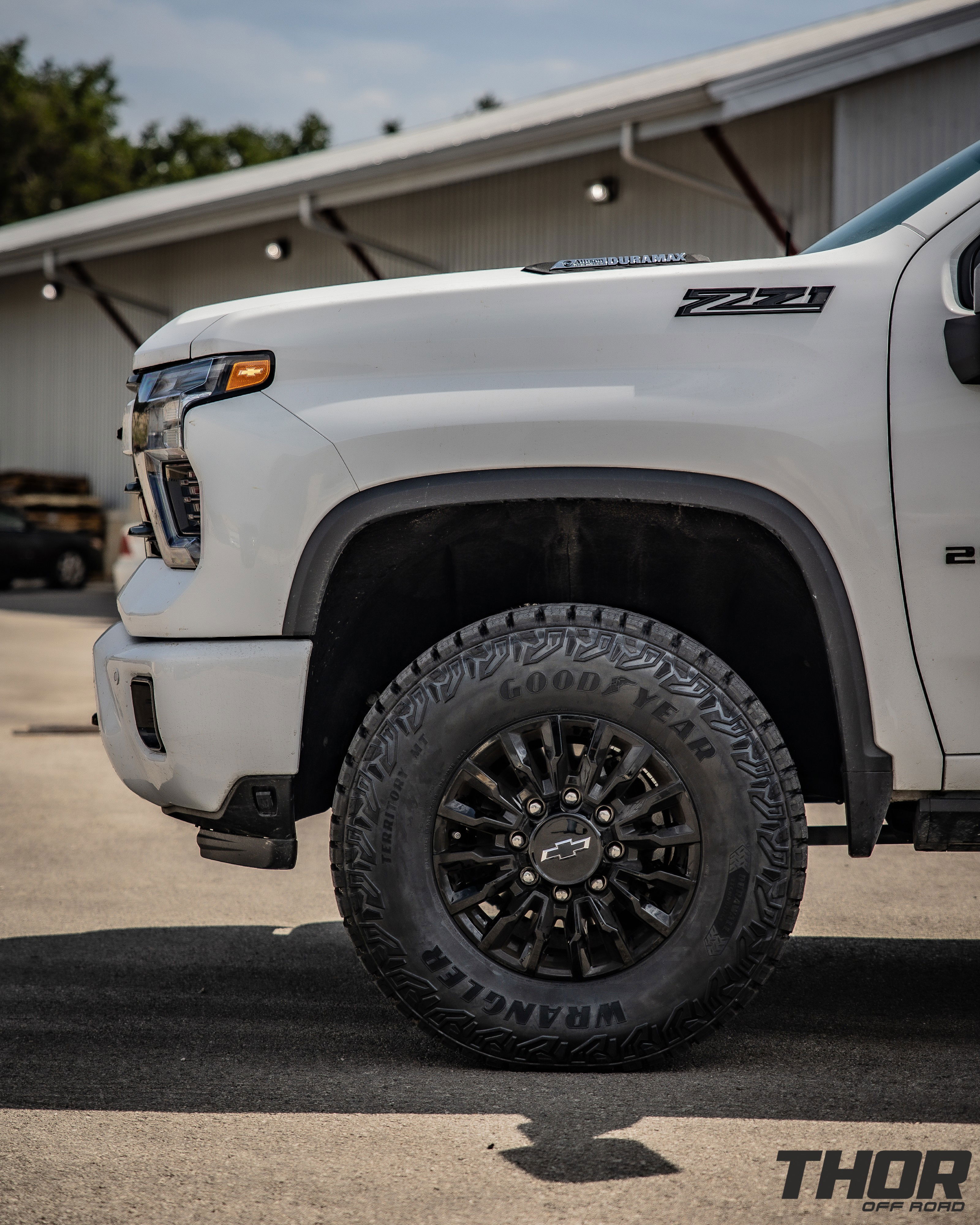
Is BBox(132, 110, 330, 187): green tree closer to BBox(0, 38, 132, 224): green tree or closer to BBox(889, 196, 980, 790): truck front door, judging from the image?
BBox(0, 38, 132, 224): green tree

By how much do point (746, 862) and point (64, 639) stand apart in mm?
11647

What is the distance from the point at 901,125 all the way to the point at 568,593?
38.3 ft

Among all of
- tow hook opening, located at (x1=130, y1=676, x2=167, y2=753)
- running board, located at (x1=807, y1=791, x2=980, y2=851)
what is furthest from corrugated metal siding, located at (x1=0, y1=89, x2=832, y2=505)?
tow hook opening, located at (x1=130, y1=676, x2=167, y2=753)

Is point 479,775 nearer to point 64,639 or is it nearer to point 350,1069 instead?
point 350,1069

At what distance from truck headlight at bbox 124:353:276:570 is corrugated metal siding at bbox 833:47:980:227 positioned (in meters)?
11.3

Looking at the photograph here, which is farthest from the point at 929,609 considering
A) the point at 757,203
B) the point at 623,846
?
the point at 757,203

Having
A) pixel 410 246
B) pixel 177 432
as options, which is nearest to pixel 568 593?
pixel 177 432

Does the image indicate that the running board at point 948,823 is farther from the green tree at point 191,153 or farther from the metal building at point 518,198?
the green tree at point 191,153

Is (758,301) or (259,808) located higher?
(758,301)

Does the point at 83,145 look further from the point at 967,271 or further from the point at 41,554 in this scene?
the point at 967,271

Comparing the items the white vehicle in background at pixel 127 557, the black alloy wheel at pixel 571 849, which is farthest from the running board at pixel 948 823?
the white vehicle in background at pixel 127 557

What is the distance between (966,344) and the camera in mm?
2586

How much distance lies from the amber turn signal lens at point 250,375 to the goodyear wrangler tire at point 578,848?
2.55 feet

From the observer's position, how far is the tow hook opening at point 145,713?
2812mm
